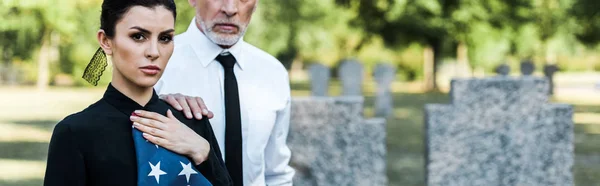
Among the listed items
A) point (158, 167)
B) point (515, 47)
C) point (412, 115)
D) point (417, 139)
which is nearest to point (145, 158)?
point (158, 167)

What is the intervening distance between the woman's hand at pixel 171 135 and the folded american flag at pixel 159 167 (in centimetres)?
2

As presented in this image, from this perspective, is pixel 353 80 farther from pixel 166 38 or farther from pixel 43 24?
pixel 43 24

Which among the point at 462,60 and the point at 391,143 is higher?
the point at 462,60

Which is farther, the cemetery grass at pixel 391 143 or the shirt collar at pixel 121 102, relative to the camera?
the cemetery grass at pixel 391 143

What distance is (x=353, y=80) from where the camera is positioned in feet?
61.9

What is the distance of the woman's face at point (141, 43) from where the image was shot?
7.58ft

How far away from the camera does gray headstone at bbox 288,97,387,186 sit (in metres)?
6.07

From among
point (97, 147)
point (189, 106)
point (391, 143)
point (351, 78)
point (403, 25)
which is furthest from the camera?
point (403, 25)

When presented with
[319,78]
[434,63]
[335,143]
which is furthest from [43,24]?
[335,143]

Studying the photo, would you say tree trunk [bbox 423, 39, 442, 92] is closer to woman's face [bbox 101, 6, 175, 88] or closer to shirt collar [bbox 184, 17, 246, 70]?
shirt collar [bbox 184, 17, 246, 70]

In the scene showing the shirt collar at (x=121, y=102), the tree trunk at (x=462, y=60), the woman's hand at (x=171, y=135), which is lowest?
the tree trunk at (x=462, y=60)

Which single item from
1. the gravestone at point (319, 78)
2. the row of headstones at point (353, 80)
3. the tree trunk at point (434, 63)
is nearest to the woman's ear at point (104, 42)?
the row of headstones at point (353, 80)

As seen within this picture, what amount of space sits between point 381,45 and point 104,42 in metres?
37.5

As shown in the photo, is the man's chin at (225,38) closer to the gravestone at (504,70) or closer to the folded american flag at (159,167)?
the folded american flag at (159,167)
